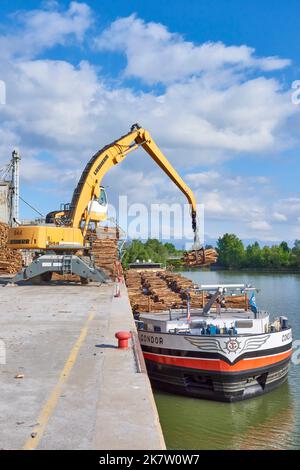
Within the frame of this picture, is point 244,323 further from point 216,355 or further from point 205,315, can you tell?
point 205,315

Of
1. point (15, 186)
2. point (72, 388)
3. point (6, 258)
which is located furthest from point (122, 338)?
point (15, 186)

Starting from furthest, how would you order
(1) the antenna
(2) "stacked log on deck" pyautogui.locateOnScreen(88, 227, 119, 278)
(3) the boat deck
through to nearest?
(1) the antenna < (2) "stacked log on deck" pyautogui.locateOnScreen(88, 227, 119, 278) < (3) the boat deck

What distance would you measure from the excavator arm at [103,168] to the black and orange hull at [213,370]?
568 inches

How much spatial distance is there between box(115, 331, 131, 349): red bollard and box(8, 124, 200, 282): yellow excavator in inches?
689

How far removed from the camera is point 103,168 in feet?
103

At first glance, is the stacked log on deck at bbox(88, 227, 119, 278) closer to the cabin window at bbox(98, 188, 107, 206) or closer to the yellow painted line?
the cabin window at bbox(98, 188, 107, 206)

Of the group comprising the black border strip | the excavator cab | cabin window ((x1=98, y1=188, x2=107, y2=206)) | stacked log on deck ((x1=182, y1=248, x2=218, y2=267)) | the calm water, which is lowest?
the calm water

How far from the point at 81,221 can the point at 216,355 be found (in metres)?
18.2

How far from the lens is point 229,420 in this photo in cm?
1527

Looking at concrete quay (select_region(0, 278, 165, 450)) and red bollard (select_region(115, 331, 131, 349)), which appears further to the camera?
red bollard (select_region(115, 331, 131, 349))

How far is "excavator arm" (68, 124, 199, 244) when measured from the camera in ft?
99.6

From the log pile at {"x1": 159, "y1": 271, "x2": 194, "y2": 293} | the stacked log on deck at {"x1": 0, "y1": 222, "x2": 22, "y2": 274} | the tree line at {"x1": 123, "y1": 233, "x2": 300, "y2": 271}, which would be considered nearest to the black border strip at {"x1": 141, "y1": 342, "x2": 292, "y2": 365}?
the log pile at {"x1": 159, "y1": 271, "x2": 194, "y2": 293}

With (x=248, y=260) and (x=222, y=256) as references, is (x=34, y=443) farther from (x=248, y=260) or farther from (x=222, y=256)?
(x=222, y=256)

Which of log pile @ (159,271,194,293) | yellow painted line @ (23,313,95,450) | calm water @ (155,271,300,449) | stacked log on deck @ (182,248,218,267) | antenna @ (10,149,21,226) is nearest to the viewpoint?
yellow painted line @ (23,313,95,450)
